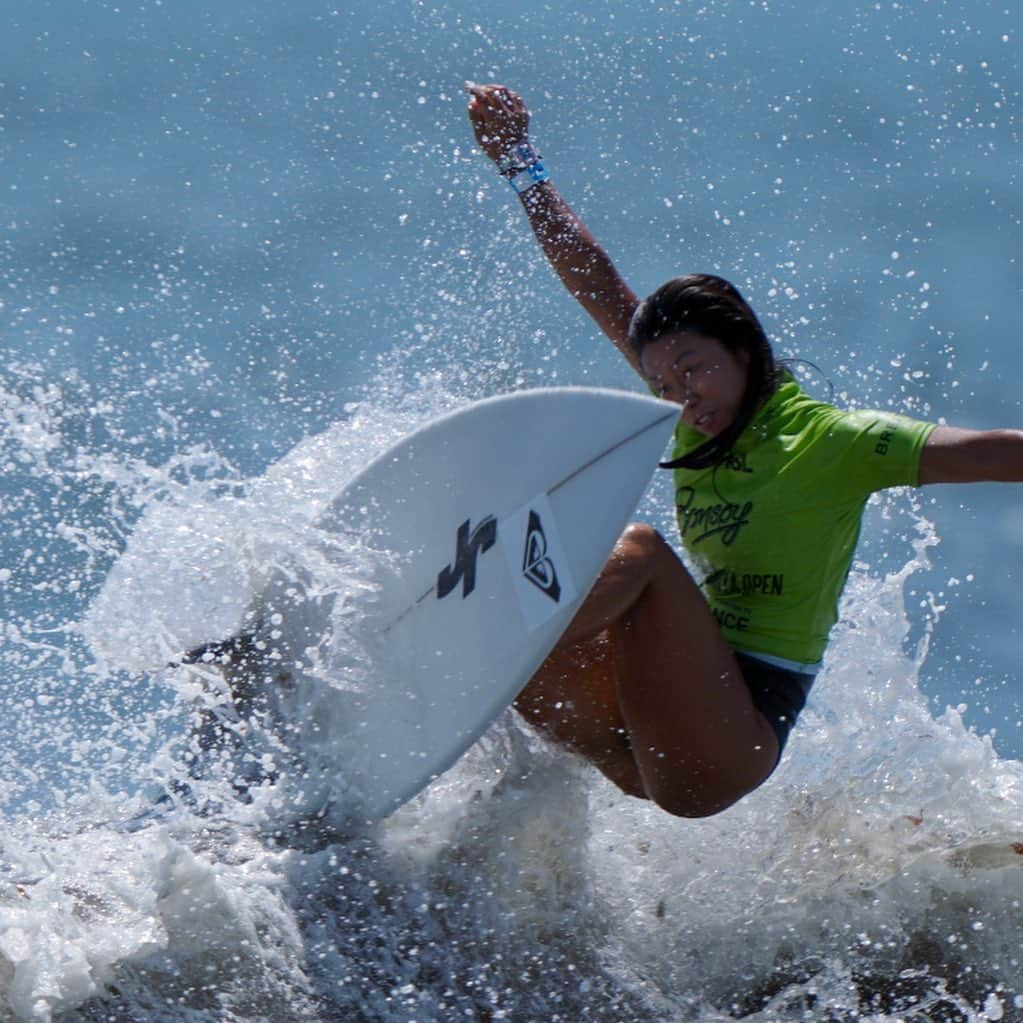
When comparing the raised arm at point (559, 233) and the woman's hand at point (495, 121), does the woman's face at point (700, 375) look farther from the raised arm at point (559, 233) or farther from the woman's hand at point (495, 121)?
the woman's hand at point (495, 121)

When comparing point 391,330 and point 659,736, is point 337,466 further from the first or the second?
point 391,330

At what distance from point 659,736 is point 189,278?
4.43 metres

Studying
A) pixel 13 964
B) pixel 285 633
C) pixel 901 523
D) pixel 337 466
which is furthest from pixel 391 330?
pixel 13 964

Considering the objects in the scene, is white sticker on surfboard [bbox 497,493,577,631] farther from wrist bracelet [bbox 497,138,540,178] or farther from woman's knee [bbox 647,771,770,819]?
wrist bracelet [bbox 497,138,540,178]

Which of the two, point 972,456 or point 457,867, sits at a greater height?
point 972,456

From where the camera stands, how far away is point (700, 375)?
8.16 ft

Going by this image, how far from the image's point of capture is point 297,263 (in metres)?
6.38

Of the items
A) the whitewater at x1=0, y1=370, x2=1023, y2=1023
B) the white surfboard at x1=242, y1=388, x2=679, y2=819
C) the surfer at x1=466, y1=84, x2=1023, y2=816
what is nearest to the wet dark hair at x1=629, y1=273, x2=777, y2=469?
the surfer at x1=466, y1=84, x2=1023, y2=816

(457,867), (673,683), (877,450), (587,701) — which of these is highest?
(877,450)

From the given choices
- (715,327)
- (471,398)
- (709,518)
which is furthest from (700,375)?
(471,398)

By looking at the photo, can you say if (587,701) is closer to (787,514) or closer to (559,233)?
(787,514)

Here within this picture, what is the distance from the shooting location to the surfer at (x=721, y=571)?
2.41 metres

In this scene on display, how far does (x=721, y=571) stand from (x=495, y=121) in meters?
1.15

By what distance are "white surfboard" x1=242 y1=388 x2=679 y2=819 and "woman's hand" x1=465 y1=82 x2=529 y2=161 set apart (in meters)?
0.74
